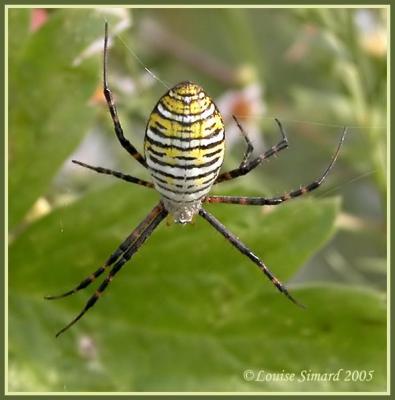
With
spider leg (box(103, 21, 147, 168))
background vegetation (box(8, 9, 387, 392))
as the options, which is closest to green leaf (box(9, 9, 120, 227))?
background vegetation (box(8, 9, 387, 392))

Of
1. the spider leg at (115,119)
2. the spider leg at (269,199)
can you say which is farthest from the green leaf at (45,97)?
the spider leg at (269,199)

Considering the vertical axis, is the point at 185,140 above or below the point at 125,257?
above

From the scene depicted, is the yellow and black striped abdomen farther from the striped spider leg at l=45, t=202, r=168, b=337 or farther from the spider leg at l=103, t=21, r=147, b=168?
the striped spider leg at l=45, t=202, r=168, b=337

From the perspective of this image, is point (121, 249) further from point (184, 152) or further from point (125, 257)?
point (184, 152)

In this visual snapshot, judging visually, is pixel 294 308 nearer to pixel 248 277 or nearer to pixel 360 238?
pixel 248 277

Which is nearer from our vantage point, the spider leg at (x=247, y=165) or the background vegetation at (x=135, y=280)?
the spider leg at (x=247, y=165)

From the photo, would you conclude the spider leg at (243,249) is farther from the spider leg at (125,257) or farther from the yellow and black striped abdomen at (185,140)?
the yellow and black striped abdomen at (185,140)

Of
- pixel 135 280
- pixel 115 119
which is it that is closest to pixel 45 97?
pixel 115 119
